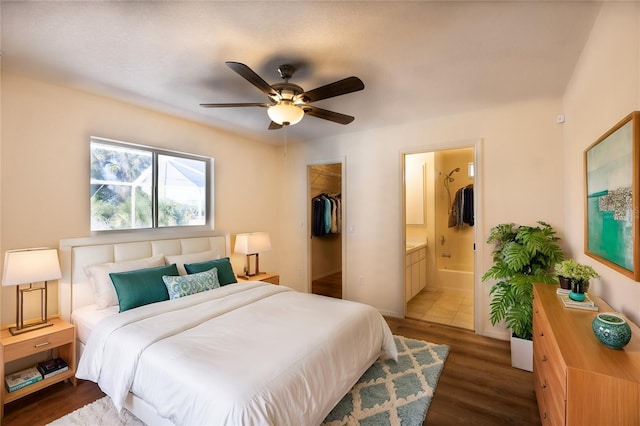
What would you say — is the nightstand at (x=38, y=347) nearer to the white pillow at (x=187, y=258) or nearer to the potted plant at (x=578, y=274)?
the white pillow at (x=187, y=258)

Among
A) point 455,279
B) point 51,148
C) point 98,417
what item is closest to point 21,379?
point 98,417

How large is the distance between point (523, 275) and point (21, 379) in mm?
4050

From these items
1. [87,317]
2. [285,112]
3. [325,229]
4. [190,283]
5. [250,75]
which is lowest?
[87,317]

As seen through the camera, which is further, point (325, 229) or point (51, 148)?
point (325, 229)

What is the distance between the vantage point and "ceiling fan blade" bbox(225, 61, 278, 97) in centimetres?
167

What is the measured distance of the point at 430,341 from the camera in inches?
121

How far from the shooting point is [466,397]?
2.14m

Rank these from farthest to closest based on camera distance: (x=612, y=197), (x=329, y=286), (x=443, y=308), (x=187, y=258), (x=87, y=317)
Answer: (x=329, y=286) → (x=443, y=308) → (x=187, y=258) → (x=87, y=317) → (x=612, y=197)

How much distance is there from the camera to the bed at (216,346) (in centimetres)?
140

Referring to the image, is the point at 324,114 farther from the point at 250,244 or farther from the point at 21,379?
the point at 21,379

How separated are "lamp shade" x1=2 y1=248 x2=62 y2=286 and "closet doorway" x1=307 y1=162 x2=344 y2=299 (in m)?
3.41

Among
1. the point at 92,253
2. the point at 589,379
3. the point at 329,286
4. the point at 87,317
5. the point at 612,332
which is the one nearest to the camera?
the point at 589,379

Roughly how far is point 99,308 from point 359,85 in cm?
277

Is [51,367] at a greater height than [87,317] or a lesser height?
lesser
